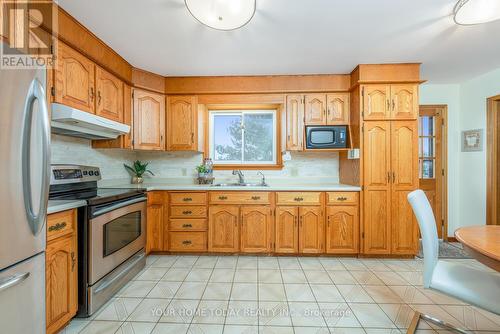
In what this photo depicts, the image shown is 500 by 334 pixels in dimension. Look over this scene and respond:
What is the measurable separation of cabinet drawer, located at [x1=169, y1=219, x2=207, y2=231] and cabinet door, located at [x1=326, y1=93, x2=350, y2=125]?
2.10 m

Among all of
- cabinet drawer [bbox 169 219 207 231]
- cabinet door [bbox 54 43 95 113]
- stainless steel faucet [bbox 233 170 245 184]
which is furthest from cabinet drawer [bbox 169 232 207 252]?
cabinet door [bbox 54 43 95 113]

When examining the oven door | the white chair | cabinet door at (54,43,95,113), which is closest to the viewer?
the white chair

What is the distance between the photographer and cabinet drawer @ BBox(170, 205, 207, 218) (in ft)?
9.06

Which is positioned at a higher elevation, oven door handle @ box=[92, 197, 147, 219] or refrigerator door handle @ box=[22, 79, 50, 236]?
refrigerator door handle @ box=[22, 79, 50, 236]

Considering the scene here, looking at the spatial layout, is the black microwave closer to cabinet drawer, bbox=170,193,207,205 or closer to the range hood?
cabinet drawer, bbox=170,193,207,205

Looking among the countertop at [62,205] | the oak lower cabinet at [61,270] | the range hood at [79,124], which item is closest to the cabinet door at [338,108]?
the range hood at [79,124]

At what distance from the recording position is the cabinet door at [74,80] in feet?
5.91

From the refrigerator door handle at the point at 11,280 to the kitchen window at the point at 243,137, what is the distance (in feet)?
7.95

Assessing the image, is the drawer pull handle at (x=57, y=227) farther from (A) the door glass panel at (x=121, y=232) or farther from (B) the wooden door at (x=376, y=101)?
(B) the wooden door at (x=376, y=101)

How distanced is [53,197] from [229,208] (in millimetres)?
1653

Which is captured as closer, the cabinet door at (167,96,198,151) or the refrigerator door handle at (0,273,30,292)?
the refrigerator door handle at (0,273,30,292)

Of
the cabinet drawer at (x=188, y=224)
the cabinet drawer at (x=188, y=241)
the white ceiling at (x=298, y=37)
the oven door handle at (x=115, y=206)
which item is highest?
the white ceiling at (x=298, y=37)

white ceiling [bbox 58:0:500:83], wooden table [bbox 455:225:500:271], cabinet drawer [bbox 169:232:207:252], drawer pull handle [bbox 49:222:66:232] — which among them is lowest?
cabinet drawer [bbox 169:232:207:252]

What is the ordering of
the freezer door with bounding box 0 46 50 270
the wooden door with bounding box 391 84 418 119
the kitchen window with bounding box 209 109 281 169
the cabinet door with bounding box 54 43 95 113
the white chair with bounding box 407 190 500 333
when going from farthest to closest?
1. the kitchen window with bounding box 209 109 281 169
2. the wooden door with bounding box 391 84 418 119
3. the cabinet door with bounding box 54 43 95 113
4. the white chair with bounding box 407 190 500 333
5. the freezer door with bounding box 0 46 50 270
